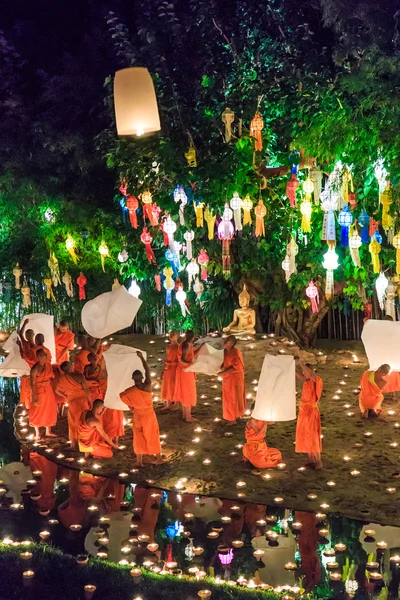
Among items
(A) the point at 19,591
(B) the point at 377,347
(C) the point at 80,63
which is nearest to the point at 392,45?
(B) the point at 377,347

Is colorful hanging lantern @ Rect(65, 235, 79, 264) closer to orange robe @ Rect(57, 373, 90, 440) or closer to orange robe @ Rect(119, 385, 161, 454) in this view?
orange robe @ Rect(57, 373, 90, 440)

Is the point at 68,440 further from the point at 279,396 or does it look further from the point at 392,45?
the point at 392,45

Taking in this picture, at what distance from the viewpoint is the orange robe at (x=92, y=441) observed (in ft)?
28.1

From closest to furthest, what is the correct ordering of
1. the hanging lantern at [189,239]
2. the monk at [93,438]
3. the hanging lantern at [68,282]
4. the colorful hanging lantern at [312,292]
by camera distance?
the monk at [93,438] → the hanging lantern at [189,239] → the colorful hanging lantern at [312,292] → the hanging lantern at [68,282]

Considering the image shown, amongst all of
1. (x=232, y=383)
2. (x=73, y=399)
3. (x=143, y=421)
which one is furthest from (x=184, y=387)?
(x=143, y=421)

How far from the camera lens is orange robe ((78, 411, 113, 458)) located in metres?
8.55

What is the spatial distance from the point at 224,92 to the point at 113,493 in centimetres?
799

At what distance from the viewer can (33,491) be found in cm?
773

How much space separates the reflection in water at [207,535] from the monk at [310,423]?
113cm

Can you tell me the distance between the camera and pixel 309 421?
8.00 m

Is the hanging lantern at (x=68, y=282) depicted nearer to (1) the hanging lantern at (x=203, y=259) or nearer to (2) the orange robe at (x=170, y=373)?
(1) the hanging lantern at (x=203, y=259)

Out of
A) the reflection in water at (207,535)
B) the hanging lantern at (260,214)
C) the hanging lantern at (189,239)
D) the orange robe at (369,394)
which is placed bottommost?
the reflection in water at (207,535)

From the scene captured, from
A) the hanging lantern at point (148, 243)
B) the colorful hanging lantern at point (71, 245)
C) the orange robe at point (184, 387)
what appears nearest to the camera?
the orange robe at point (184, 387)

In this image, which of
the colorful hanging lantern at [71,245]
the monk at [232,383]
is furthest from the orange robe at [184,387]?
the colorful hanging lantern at [71,245]
